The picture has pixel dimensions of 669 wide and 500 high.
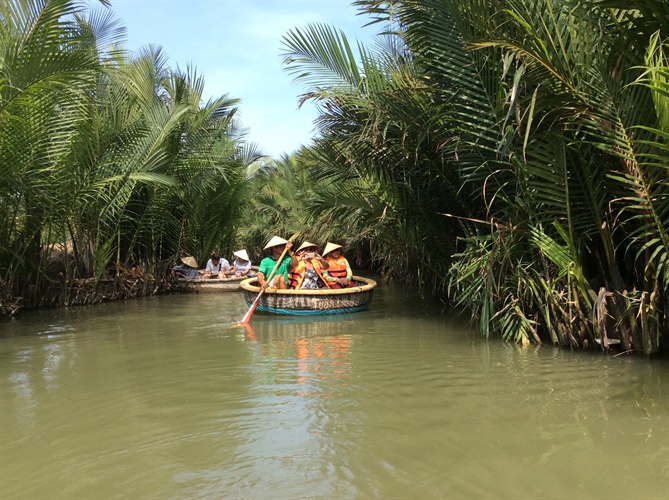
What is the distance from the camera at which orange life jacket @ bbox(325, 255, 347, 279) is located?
977 centimetres

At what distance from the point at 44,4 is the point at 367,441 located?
22.1ft

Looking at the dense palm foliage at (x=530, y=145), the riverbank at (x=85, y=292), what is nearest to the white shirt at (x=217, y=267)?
the riverbank at (x=85, y=292)

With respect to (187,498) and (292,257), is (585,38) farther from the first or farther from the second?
(292,257)

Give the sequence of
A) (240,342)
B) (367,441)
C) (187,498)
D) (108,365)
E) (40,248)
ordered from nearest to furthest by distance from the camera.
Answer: (187,498)
(367,441)
(108,365)
(240,342)
(40,248)

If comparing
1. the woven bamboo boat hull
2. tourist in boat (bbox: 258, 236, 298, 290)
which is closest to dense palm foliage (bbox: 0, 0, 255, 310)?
the woven bamboo boat hull

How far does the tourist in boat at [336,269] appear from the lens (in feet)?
31.9

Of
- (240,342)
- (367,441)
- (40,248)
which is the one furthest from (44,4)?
(367,441)

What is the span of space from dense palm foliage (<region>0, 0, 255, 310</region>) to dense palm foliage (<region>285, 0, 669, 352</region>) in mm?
3185

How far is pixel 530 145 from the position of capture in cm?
530

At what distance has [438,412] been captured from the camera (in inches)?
158

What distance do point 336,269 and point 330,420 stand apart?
5907mm

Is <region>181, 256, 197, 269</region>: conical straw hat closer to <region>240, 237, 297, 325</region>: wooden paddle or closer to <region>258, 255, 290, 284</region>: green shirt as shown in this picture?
<region>258, 255, 290, 284</region>: green shirt

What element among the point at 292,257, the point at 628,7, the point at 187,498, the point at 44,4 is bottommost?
the point at 187,498

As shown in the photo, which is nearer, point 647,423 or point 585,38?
point 647,423
